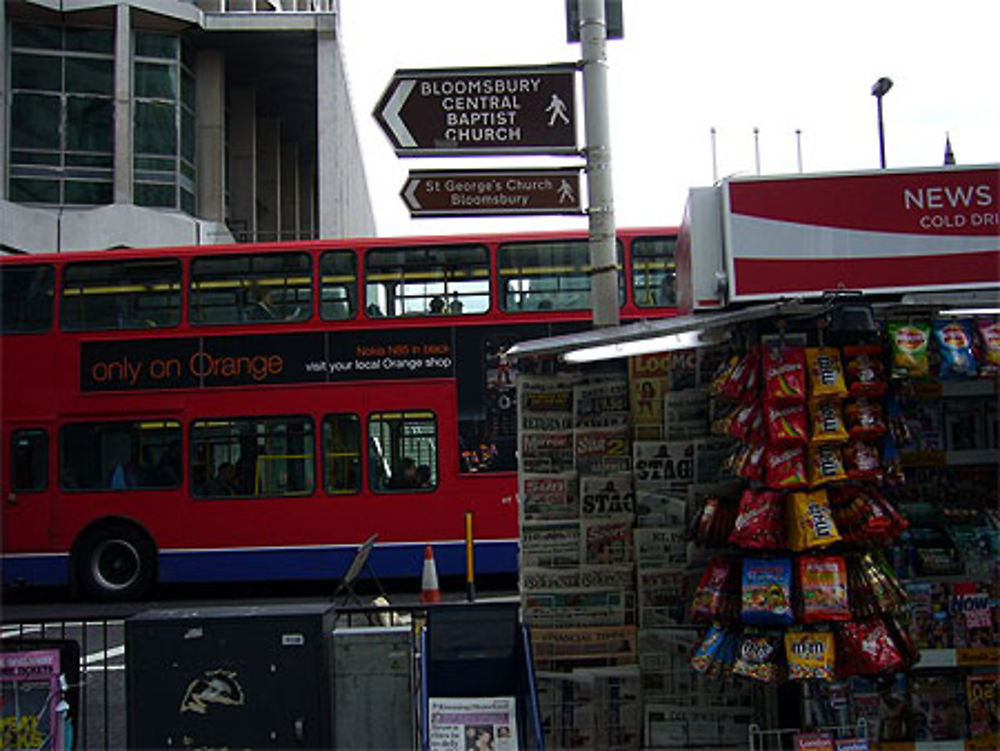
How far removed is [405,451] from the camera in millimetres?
11617

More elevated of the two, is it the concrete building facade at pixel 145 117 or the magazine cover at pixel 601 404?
the concrete building facade at pixel 145 117

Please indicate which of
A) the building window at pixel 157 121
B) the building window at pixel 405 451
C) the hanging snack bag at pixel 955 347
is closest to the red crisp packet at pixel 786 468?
the hanging snack bag at pixel 955 347

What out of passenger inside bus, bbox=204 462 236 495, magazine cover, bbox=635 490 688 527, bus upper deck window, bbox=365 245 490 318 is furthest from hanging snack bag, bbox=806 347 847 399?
passenger inside bus, bbox=204 462 236 495

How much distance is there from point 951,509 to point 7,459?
11.2m

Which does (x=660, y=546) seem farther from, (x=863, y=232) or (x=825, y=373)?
(x=863, y=232)

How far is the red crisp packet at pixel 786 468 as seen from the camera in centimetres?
427

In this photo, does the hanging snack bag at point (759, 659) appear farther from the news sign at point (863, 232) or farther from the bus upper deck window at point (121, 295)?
the bus upper deck window at point (121, 295)

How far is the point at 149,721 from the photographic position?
4641 millimetres

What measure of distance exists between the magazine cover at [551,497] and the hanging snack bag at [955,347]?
2.05 meters

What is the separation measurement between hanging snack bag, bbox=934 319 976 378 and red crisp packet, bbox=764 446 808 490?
830 mm

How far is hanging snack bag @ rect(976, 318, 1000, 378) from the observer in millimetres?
4465

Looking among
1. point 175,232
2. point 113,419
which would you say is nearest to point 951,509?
point 113,419

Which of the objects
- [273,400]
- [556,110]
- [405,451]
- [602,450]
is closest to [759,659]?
[602,450]

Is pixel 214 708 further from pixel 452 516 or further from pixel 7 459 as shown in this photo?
pixel 7 459
